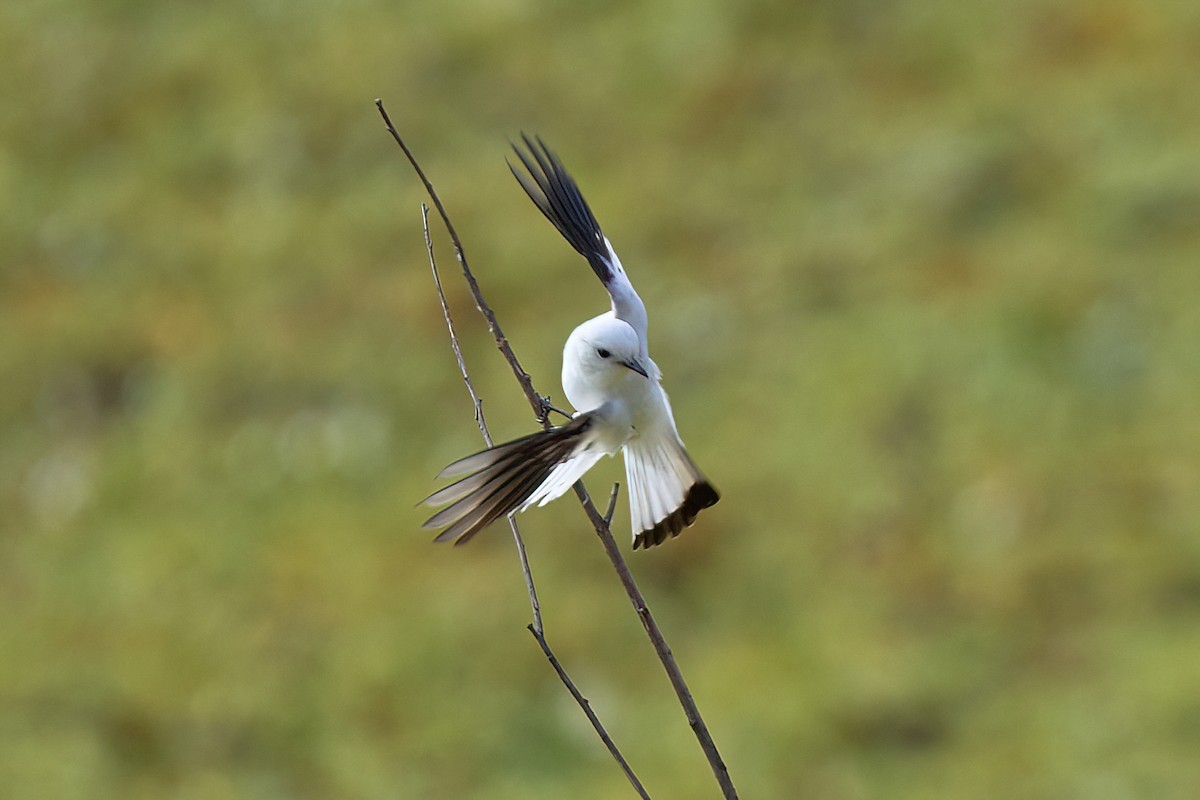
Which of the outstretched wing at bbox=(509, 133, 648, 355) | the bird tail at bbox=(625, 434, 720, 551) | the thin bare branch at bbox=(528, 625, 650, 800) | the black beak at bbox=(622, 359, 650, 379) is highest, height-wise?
the outstretched wing at bbox=(509, 133, 648, 355)

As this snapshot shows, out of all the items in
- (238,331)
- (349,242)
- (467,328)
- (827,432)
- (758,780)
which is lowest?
(758,780)

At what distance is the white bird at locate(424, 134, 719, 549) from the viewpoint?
1.58 meters

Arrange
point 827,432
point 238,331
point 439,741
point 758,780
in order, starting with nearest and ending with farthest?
point 758,780, point 439,741, point 827,432, point 238,331

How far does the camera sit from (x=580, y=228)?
7.75 feet

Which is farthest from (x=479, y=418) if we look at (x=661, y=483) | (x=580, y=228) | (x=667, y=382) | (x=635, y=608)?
(x=667, y=382)

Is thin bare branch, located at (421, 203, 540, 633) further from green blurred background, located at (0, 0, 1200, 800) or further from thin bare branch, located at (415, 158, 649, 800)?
green blurred background, located at (0, 0, 1200, 800)

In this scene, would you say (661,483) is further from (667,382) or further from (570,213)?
(667,382)

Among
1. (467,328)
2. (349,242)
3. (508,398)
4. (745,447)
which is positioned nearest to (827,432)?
(745,447)

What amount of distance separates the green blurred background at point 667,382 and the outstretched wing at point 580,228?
3266 mm

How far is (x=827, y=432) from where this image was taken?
656 centimetres

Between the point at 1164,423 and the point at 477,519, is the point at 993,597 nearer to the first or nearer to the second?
the point at 1164,423

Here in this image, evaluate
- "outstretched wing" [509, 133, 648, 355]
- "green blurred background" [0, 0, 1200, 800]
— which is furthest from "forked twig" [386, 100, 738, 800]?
"green blurred background" [0, 0, 1200, 800]

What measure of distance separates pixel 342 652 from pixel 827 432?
8.06 feet

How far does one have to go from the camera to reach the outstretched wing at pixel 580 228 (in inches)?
87.4
